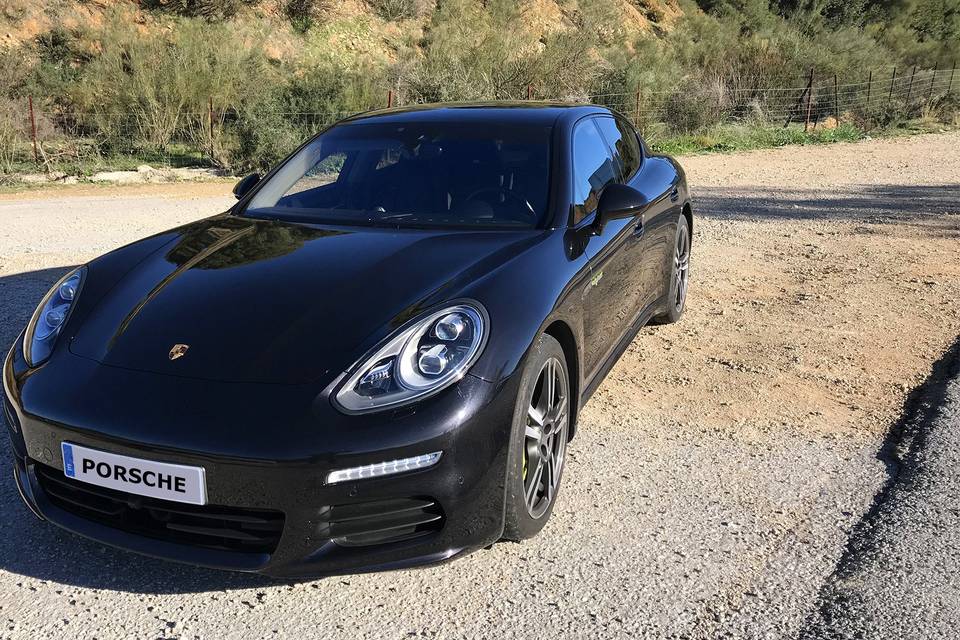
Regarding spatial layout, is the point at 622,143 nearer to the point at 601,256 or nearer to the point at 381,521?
the point at 601,256

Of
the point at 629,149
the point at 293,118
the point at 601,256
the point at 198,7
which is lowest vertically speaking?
the point at 293,118

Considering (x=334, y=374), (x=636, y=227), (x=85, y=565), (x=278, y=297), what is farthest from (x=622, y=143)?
(x=85, y=565)

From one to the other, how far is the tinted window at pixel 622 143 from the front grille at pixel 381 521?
276 centimetres

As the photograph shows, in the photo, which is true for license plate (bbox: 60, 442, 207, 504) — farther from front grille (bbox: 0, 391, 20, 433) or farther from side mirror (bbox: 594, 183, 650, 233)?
side mirror (bbox: 594, 183, 650, 233)

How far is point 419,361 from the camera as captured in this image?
2621 millimetres

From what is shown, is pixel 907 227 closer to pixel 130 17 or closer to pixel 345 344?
pixel 345 344

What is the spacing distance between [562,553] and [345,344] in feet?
3.47

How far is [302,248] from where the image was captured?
3.43 metres

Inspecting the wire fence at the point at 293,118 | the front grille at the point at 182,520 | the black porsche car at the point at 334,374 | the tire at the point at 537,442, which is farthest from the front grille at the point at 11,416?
the wire fence at the point at 293,118

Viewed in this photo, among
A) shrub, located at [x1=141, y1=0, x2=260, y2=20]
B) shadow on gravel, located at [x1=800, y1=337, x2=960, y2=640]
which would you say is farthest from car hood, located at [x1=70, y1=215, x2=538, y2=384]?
shrub, located at [x1=141, y1=0, x2=260, y2=20]

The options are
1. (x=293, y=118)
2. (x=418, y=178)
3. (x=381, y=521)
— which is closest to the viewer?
(x=381, y=521)

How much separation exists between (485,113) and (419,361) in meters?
2.04

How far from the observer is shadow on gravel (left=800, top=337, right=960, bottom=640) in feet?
8.50

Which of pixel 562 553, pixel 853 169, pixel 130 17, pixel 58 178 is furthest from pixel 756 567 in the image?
pixel 130 17
